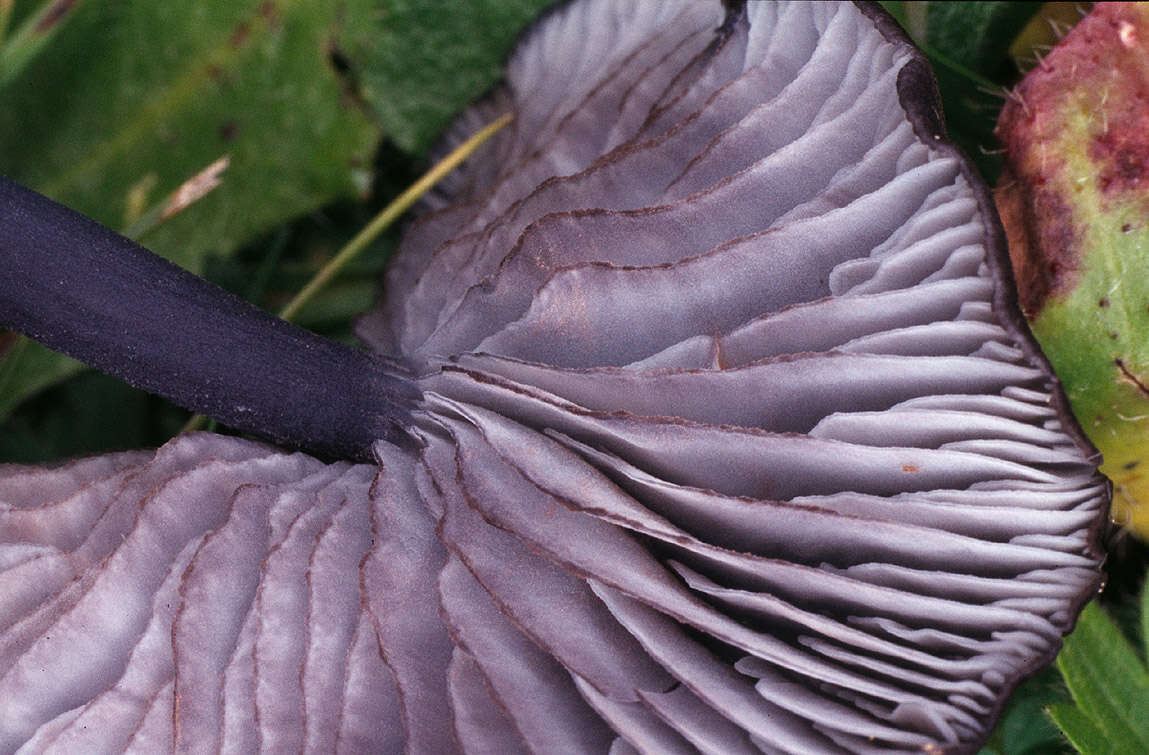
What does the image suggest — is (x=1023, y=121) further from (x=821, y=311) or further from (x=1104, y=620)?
(x=1104, y=620)

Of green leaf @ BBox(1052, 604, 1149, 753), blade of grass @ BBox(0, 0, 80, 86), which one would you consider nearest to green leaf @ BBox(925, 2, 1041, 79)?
green leaf @ BBox(1052, 604, 1149, 753)

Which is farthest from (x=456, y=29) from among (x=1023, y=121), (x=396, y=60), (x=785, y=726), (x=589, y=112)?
(x=785, y=726)

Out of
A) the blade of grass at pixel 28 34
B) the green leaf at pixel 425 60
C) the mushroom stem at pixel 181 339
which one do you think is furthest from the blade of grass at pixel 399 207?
the blade of grass at pixel 28 34

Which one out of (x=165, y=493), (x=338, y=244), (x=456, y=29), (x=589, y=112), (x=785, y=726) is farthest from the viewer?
(x=338, y=244)

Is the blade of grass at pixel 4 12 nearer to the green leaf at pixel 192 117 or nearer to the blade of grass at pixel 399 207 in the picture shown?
the green leaf at pixel 192 117

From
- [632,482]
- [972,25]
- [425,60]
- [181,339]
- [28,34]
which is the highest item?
[28,34]

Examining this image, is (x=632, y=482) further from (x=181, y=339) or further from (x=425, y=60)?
(x=425, y=60)

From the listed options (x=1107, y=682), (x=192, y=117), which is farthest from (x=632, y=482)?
(x=192, y=117)
